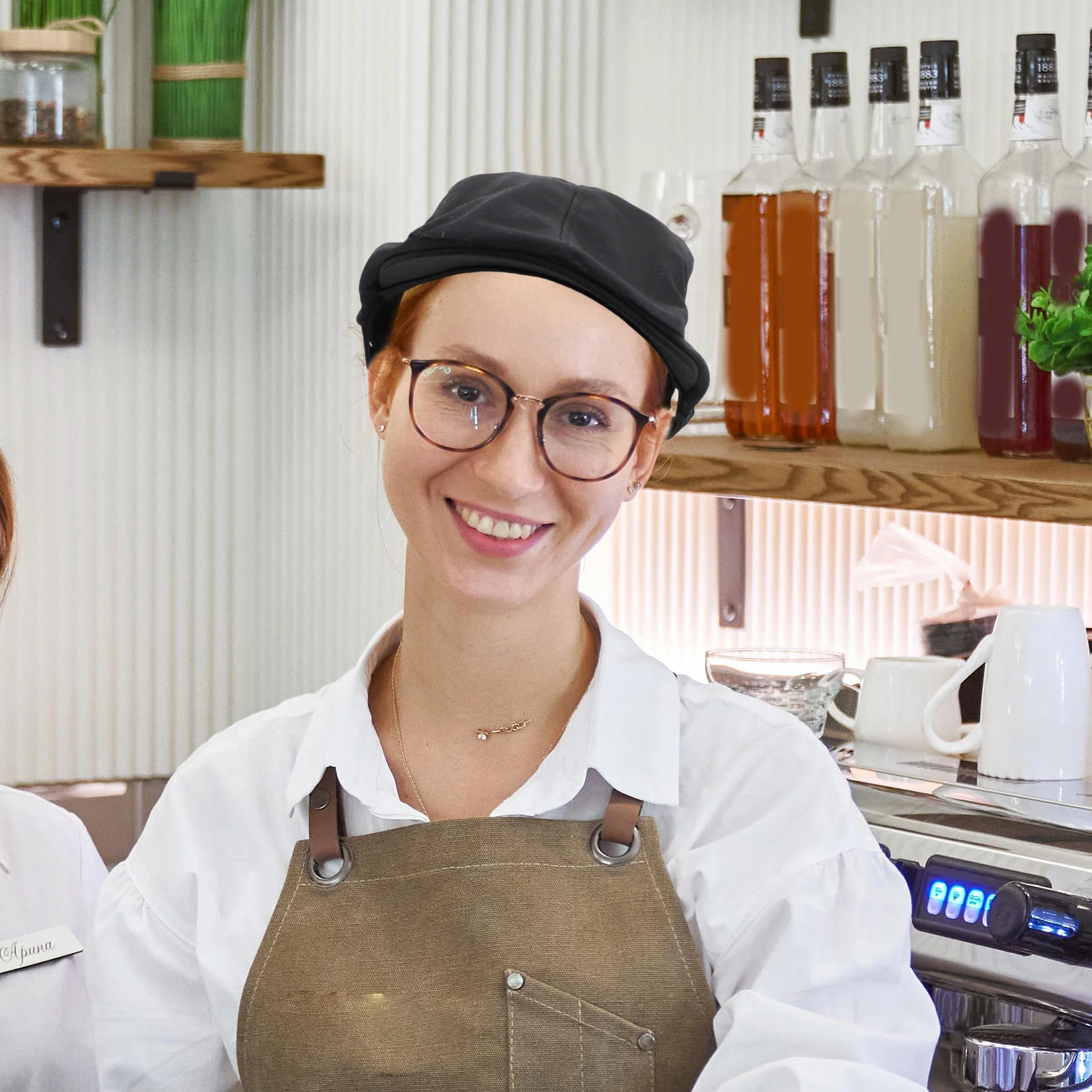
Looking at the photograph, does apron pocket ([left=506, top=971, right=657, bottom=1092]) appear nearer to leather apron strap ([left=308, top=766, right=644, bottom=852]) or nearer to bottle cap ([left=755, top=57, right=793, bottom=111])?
leather apron strap ([left=308, top=766, right=644, bottom=852])

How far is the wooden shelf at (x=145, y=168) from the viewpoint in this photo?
200cm

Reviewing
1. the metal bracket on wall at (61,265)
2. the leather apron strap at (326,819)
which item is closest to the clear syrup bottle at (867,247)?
the leather apron strap at (326,819)

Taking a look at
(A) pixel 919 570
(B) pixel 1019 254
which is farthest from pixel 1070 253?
(A) pixel 919 570

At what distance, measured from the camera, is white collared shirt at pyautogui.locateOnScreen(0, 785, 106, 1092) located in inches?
50.1

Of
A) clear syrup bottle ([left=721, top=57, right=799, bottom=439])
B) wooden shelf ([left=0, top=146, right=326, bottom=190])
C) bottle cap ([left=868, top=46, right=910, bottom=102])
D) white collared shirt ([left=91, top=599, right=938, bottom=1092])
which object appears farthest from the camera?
wooden shelf ([left=0, top=146, right=326, bottom=190])

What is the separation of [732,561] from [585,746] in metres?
0.99

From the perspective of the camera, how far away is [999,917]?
1.14 meters

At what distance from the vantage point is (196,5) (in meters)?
2.13

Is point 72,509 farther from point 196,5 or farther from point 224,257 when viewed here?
point 196,5

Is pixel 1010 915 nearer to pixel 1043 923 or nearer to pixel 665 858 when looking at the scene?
pixel 1043 923

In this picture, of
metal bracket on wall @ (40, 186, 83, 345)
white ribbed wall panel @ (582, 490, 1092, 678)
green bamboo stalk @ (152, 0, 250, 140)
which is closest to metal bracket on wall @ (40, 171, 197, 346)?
metal bracket on wall @ (40, 186, 83, 345)

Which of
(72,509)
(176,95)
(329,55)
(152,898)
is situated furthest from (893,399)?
(72,509)

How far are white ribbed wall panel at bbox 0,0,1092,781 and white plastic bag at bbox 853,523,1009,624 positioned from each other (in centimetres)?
3

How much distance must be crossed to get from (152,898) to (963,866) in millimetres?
609
